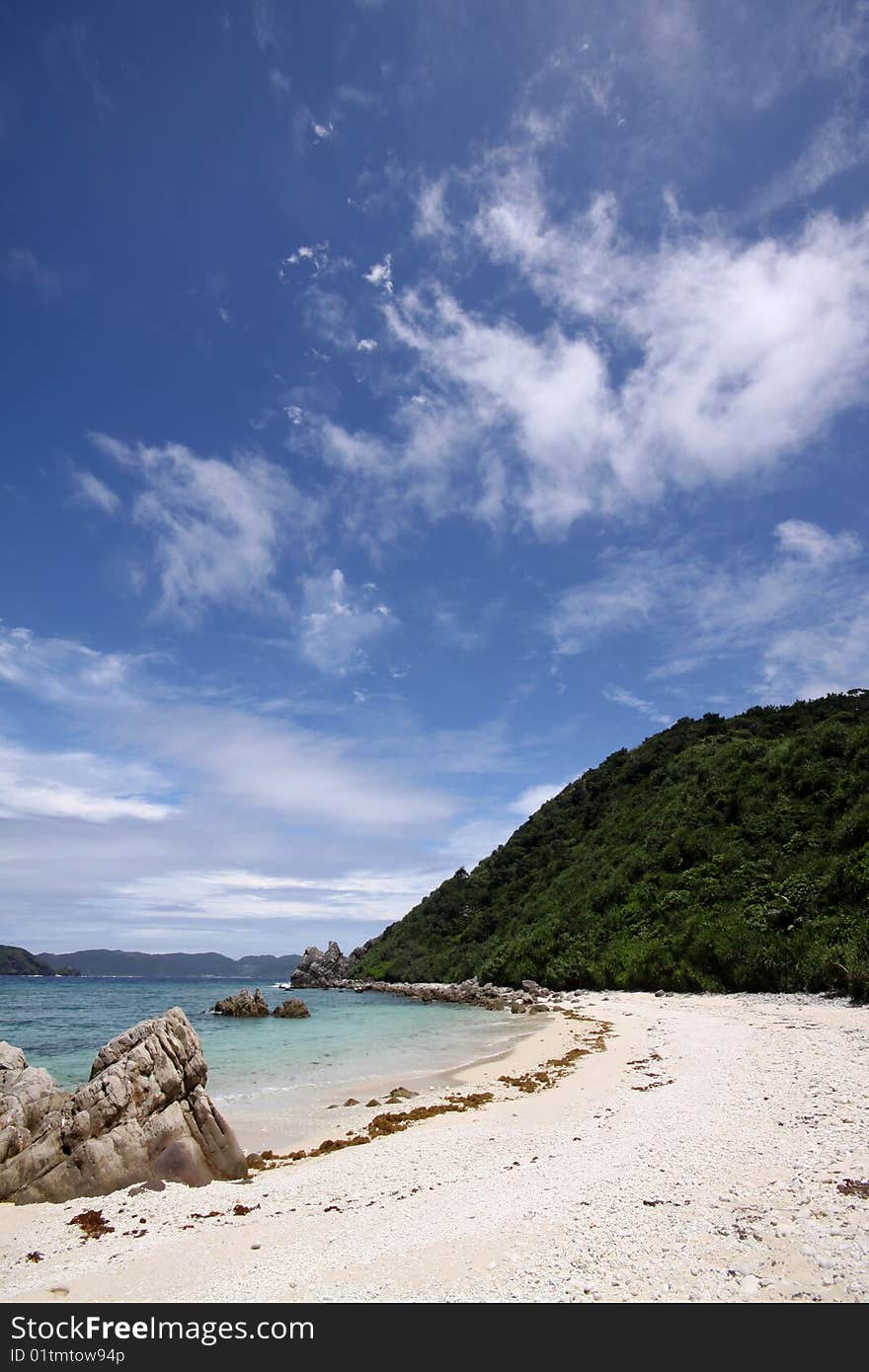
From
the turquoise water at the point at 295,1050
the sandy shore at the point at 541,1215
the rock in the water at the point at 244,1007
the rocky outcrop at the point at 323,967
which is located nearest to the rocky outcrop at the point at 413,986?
the rocky outcrop at the point at 323,967

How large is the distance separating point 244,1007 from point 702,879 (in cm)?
3570

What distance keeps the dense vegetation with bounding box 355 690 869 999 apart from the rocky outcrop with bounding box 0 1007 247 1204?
23.2 meters

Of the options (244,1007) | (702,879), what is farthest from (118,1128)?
(244,1007)

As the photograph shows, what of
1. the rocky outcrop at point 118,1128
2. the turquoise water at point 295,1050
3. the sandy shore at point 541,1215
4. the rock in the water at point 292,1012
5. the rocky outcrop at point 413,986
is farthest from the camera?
the rock in the water at point 292,1012

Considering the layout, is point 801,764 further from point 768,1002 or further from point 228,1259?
point 228,1259

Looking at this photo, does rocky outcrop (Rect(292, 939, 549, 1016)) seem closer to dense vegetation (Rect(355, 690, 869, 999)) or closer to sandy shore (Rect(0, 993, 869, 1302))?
dense vegetation (Rect(355, 690, 869, 999))

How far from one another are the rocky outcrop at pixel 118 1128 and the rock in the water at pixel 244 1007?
42.0 m

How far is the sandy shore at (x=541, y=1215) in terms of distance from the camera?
18.9ft


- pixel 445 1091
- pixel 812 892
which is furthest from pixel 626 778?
pixel 445 1091

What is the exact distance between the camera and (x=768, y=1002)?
26750mm

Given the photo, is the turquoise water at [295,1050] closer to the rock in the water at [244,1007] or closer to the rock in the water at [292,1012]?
the rock in the water at [292,1012]

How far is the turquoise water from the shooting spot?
57.6ft
